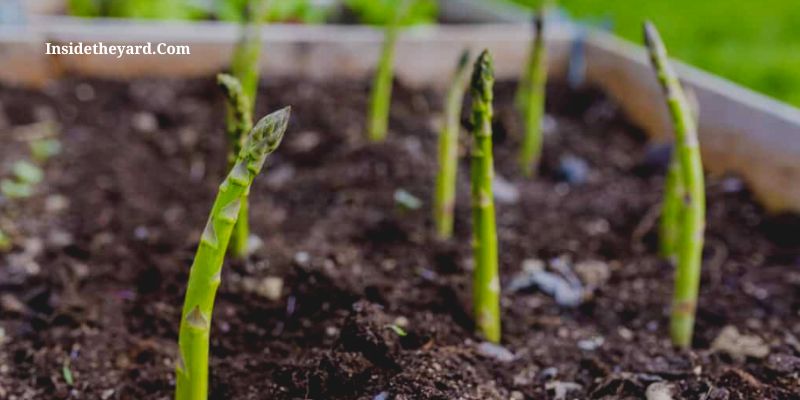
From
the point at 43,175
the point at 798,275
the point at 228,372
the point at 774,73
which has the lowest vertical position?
the point at 228,372

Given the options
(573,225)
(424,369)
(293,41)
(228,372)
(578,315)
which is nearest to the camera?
(424,369)

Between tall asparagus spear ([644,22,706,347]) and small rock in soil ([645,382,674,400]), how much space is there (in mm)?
293

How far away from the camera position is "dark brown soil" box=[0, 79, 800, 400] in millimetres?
1687

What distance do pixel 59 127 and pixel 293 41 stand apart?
3.15ft

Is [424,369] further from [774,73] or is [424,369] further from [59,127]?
[774,73]

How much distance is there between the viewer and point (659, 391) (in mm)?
1605

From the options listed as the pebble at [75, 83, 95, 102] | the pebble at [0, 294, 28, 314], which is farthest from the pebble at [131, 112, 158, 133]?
the pebble at [0, 294, 28, 314]

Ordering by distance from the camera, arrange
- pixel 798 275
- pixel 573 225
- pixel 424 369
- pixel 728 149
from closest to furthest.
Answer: pixel 424 369, pixel 798 275, pixel 573 225, pixel 728 149

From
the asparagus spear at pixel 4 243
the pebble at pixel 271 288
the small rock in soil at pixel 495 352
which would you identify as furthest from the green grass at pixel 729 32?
the asparagus spear at pixel 4 243

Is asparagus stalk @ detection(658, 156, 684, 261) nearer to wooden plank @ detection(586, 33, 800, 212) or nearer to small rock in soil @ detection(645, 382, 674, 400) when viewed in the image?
wooden plank @ detection(586, 33, 800, 212)

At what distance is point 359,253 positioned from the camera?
2.26 m

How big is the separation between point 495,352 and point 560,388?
15cm

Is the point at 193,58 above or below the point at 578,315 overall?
above

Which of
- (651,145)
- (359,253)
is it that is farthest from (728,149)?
(359,253)
